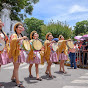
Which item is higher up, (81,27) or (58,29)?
(81,27)

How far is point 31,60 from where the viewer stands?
5.70 m

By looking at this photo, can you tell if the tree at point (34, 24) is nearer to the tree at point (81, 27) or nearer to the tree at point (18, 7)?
the tree at point (81, 27)

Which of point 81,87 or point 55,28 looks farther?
point 55,28

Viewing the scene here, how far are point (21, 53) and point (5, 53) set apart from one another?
47 centimetres

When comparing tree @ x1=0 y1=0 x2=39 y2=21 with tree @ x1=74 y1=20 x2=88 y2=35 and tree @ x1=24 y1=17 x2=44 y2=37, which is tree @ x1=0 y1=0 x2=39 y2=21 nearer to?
tree @ x1=24 y1=17 x2=44 y2=37

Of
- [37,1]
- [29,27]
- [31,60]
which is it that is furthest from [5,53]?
[29,27]

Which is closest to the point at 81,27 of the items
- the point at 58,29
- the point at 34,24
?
the point at 34,24

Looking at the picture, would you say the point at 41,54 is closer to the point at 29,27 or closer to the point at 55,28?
the point at 55,28

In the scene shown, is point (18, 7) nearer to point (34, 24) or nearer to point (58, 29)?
point (58, 29)

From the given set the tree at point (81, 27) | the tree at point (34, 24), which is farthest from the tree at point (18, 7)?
the tree at point (81, 27)

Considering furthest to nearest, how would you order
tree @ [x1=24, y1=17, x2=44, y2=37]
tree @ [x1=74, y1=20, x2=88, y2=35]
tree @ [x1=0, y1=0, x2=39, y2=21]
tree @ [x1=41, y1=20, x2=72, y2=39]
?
tree @ [x1=74, y1=20, x2=88, y2=35]
tree @ [x1=24, y1=17, x2=44, y2=37]
tree @ [x1=41, y1=20, x2=72, y2=39]
tree @ [x1=0, y1=0, x2=39, y2=21]

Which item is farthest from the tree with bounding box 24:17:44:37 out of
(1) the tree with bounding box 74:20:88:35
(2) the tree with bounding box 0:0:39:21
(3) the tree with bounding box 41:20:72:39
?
(2) the tree with bounding box 0:0:39:21

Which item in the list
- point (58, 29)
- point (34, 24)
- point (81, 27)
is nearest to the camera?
point (58, 29)

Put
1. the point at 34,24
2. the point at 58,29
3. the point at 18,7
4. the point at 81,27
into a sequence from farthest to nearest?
the point at 81,27, the point at 34,24, the point at 58,29, the point at 18,7
